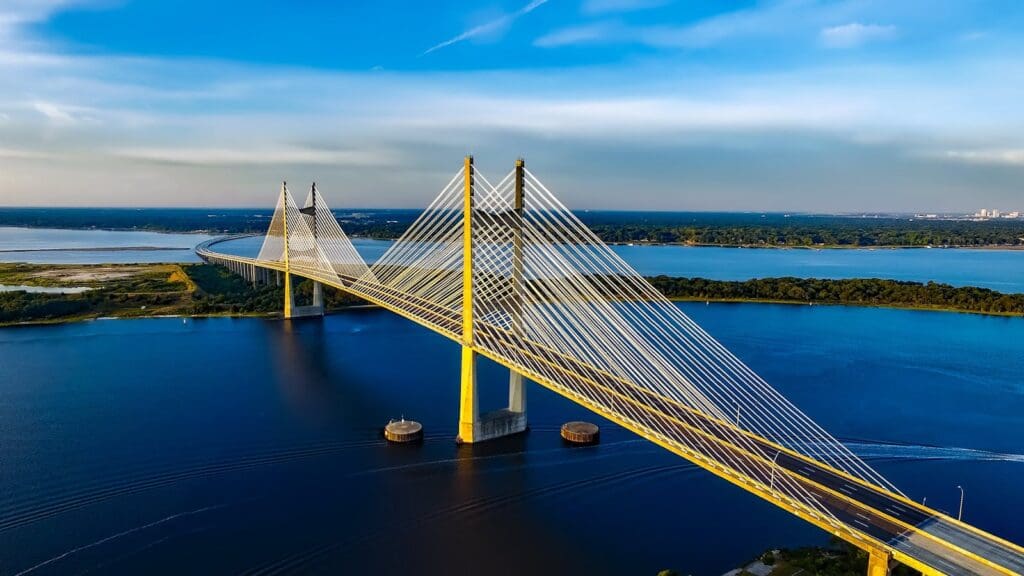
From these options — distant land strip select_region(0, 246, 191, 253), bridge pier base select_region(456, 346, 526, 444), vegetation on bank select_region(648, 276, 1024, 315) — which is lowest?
bridge pier base select_region(456, 346, 526, 444)

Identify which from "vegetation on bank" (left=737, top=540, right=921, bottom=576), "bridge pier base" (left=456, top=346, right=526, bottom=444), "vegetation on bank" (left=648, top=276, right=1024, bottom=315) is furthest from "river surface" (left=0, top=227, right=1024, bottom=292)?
"vegetation on bank" (left=737, top=540, right=921, bottom=576)

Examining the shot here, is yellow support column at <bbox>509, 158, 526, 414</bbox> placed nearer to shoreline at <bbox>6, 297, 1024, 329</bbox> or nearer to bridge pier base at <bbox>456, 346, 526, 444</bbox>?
bridge pier base at <bbox>456, 346, 526, 444</bbox>

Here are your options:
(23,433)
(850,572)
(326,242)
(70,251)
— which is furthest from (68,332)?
(70,251)

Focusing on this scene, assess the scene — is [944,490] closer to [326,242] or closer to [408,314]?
[408,314]

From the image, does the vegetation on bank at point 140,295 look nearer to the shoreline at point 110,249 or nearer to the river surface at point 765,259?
the river surface at point 765,259

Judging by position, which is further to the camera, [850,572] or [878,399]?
[878,399]

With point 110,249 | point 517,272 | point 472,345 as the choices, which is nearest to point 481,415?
point 472,345

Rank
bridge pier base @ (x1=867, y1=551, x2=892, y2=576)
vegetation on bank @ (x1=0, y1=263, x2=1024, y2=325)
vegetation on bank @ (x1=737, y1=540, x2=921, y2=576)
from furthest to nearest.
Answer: vegetation on bank @ (x1=0, y1=263, x2=1024, y2=325), vegetation on bank @ (x1=737, y1=540, x2=921, y2=576), bridge pier base @ (x1=867, y1=551, x2=892, y2=576)
